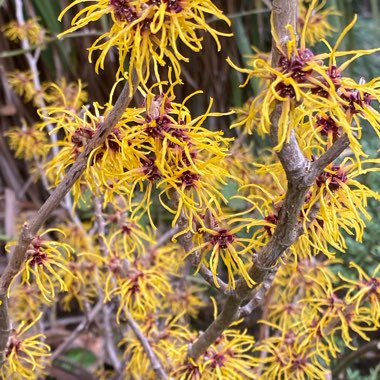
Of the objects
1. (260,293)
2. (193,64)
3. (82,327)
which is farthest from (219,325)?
(193,64)

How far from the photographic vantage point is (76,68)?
4.10 feet

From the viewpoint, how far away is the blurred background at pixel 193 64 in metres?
1.06

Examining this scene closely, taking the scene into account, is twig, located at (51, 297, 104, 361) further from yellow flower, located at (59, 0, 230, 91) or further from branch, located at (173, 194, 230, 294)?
yellow flower, located at (59, 0, 230, 91)

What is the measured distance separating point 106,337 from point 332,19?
60 cm

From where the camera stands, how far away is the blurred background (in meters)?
1.06

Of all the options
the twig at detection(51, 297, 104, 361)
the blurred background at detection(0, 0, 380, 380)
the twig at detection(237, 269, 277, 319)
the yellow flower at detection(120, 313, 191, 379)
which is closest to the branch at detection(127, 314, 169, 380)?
the yellow flower at detection(120, 313, 191, 379)

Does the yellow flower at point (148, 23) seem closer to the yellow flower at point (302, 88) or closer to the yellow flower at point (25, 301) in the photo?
the yellow flower at point (302, 88)

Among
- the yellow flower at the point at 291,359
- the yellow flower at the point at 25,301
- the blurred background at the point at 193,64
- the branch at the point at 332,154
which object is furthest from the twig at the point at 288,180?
the blurred background at the point at 193,64

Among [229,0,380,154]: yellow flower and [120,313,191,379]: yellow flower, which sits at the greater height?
[229,0,380,154]: yellow flower

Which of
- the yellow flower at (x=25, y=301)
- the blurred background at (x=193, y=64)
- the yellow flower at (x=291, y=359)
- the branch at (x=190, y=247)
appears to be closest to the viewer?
the branch at (x=190, y=247)

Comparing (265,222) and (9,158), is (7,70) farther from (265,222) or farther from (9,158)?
(265,222)

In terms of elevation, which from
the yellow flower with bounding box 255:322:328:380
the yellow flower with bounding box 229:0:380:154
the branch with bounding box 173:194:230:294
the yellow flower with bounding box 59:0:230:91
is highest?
the yellow flower with bounding box 59:0:230:91

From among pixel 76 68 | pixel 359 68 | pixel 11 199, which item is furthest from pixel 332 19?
pixel 11 199

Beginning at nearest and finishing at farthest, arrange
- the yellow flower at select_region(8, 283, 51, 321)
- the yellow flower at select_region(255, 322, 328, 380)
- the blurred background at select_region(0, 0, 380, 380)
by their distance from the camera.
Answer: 1. the yellow flower at select_region(255, 322, 328, 380)
2. the yellow flower at select_region(8, 283, 51, 321)
3. the blurred background at select_region(0, 0, 380, 380)
